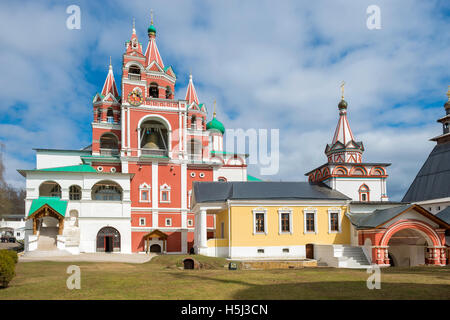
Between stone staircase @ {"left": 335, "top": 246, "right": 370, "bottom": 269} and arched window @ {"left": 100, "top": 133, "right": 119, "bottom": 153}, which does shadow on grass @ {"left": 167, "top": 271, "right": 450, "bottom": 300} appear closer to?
stone staircase @ {"left": 335, "top": 246, "right": 370, "bottom": 269}

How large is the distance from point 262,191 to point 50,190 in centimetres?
2133

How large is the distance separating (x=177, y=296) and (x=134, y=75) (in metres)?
33.6

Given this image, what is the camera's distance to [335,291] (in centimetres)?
1238

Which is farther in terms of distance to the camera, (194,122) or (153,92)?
(194,122)

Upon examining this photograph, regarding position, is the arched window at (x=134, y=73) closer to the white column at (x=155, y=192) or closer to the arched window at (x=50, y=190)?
the white column at (x=155, y=192)

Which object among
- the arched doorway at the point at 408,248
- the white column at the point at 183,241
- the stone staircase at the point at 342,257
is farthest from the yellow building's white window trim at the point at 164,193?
the arched doorway at the point at 408,248

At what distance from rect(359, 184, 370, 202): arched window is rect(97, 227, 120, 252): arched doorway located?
21.1 metres

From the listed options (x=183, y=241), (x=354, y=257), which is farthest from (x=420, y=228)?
Answer: (x=183, y=241)

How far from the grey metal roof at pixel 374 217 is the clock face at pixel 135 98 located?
23.3 m

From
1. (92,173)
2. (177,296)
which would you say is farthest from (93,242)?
(177,296)

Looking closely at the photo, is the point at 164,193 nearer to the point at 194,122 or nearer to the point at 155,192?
the point at 155,192

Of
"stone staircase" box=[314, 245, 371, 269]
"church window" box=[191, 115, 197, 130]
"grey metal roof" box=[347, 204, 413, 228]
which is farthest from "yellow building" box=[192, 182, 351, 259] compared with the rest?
"church window" box=[191, 115, 197, 130]

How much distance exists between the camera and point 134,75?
136 ft

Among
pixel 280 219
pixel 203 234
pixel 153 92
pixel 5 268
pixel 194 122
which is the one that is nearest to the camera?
pixel 5 268
